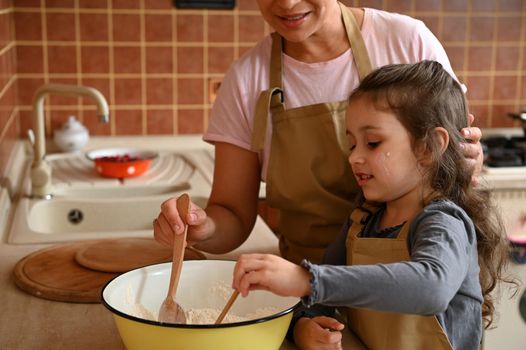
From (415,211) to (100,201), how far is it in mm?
1162

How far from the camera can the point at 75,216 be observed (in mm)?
2117

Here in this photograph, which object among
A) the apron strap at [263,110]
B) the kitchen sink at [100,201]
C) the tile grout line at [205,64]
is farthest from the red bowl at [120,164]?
the apron strap at [263,110]

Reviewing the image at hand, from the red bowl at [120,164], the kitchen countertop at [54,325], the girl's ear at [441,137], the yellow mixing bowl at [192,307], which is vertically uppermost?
the girl's ear at [441,137]

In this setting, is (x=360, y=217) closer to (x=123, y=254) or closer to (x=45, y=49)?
(x=123, y=254)

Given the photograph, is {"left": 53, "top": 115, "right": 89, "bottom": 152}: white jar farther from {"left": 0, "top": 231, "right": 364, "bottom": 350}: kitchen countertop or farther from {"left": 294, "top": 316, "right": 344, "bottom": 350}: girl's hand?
{"left": 294, "top": 316, "right": 344, "bottom": 350}: girl's hand

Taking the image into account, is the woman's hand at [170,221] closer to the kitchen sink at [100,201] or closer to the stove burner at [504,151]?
the kitchen sink at [100,201]

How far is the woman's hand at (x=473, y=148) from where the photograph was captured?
3.82ft

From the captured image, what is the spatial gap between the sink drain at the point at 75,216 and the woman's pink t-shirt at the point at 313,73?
77 centimetres

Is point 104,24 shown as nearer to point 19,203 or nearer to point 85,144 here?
point 85,144

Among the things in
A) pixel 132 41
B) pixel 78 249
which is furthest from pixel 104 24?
pixel 78 249

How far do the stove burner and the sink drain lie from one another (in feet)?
4.21

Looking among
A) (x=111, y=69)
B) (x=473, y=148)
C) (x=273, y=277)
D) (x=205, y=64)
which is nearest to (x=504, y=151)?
(x=205, y=64)

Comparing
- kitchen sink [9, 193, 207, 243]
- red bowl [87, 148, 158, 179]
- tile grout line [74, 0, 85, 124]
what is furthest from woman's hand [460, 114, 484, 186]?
tile grout line [74, 0, 85, 124]

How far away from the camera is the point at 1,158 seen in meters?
1.98
